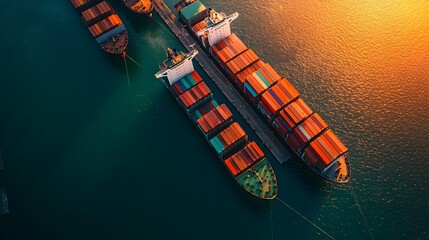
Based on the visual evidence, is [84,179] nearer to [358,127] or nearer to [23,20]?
[23,20]

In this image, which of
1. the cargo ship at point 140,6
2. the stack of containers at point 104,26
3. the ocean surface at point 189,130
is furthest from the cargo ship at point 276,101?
the stack of containers at point 104,26

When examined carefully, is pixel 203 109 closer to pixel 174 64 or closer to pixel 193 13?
pixel 174 64

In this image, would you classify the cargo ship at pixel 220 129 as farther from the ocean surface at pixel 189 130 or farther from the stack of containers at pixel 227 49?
the stack of containers at pixel 227 49

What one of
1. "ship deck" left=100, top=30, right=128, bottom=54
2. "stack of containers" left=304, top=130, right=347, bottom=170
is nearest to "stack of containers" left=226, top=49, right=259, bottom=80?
"stack of containers" left=304, top=130, right=347, bottom=170

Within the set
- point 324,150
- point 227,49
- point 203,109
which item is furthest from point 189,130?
point 324,150

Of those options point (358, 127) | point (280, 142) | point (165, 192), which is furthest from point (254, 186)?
point (358, 127)

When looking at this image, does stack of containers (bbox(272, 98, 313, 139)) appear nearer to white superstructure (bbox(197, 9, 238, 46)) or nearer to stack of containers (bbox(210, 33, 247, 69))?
stack of containers (bbox(210, 33, 247, 69))
